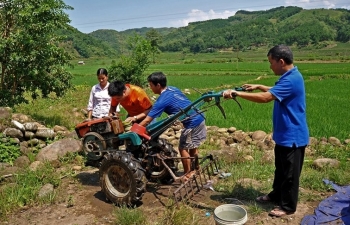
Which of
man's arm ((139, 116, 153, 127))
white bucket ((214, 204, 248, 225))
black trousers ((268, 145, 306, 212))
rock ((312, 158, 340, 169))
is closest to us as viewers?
white bucket ((214, 204, 248, 225))

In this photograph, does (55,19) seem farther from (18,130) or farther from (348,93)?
(348,93)

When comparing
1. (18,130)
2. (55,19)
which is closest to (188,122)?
(18,130)

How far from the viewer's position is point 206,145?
774cm

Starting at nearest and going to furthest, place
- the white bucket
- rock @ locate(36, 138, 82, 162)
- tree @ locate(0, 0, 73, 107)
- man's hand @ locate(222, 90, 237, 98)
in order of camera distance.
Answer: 1. the white bucket
2. man's hand @ locate(222, 90, 237, 98)
3. rock @ locate(36, 138, 82, 162)
4. tree @ locate(0, 0, 73, 107)

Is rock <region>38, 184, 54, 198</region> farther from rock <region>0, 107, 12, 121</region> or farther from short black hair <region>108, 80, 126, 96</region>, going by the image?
rock <region>0, 107, 12, 121</region>

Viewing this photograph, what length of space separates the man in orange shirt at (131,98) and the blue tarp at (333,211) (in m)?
2.73

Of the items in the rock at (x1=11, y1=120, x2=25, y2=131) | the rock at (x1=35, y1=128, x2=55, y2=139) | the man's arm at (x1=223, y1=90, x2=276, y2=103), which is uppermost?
A: the man's arm at (x1=223, y1=90, x2=276, y2=103)

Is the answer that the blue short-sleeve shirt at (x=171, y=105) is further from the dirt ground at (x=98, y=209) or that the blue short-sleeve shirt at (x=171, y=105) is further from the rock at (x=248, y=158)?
the rock at (x=248, y=158)

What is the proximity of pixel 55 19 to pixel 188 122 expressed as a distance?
241 inches

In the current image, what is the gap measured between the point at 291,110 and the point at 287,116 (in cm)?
9

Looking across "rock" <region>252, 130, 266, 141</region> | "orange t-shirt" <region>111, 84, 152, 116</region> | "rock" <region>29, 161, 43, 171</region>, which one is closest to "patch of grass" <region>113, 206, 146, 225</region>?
"orange t-shirt" <region>111, 84, 152, 116</region>

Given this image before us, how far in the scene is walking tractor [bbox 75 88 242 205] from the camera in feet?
A: 14.3

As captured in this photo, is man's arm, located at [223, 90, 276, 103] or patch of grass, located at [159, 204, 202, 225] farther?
patch of grass, located at [159, 204, 202, 225]

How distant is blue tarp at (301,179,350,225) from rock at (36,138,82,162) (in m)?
4.60
